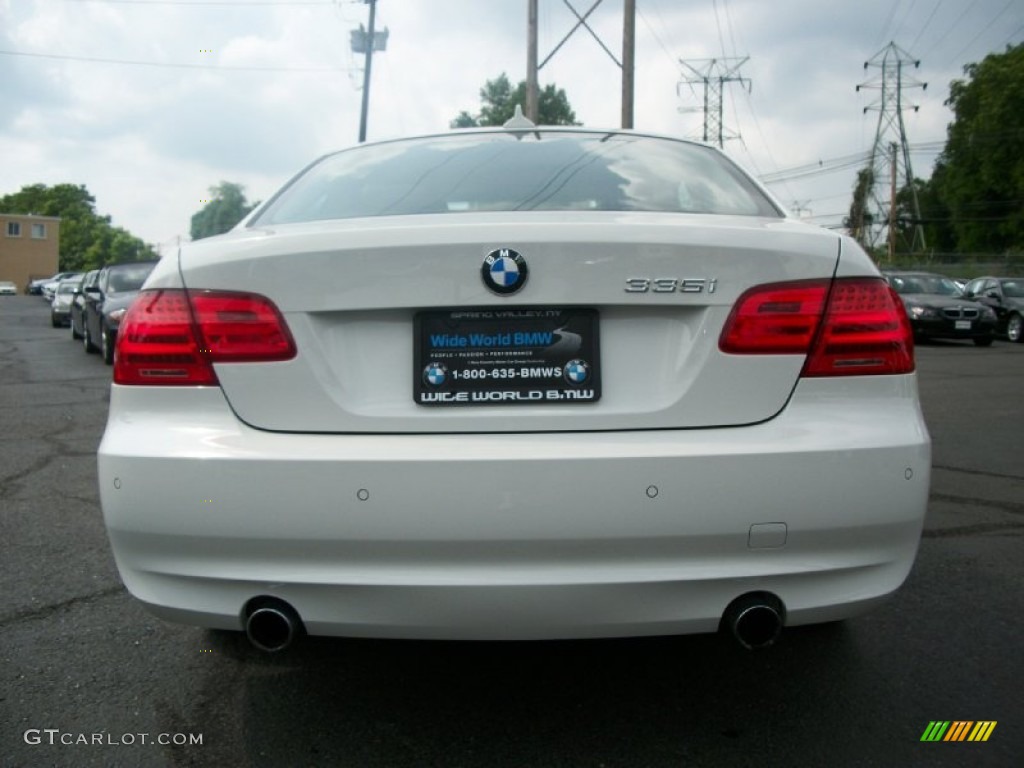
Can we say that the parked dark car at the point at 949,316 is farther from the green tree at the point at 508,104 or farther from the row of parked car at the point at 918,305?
the green tree at the point at 508,104

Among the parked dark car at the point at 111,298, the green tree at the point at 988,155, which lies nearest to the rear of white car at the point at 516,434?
the parked dark car at the point at 111,298

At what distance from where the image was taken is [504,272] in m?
2.10

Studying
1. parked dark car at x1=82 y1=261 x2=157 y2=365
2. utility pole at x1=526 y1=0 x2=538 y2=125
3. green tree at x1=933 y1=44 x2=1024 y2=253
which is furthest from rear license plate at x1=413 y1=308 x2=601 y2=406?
green tree at x1=933 y1=44 x2=1024 y2=253

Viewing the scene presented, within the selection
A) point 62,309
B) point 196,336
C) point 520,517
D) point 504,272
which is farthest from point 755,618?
point 62,309

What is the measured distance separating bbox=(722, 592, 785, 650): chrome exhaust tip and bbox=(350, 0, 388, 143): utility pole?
30291 mm

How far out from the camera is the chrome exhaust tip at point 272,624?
2.14m

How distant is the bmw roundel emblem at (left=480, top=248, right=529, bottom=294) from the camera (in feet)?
6.88

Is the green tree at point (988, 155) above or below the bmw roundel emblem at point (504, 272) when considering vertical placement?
above

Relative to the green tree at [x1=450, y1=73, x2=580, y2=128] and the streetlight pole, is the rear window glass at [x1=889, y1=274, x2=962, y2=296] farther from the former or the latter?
the green tree at [x1=450, y1=73, x2=580, y2=128]

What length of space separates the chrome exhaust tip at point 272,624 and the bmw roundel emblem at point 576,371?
0.84 m

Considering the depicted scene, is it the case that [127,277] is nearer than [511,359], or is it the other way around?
[511,359]

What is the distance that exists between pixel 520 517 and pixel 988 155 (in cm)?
7297

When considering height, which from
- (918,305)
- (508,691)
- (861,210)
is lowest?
(508,691)

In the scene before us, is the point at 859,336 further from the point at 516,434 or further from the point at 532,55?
the point at 532,55
